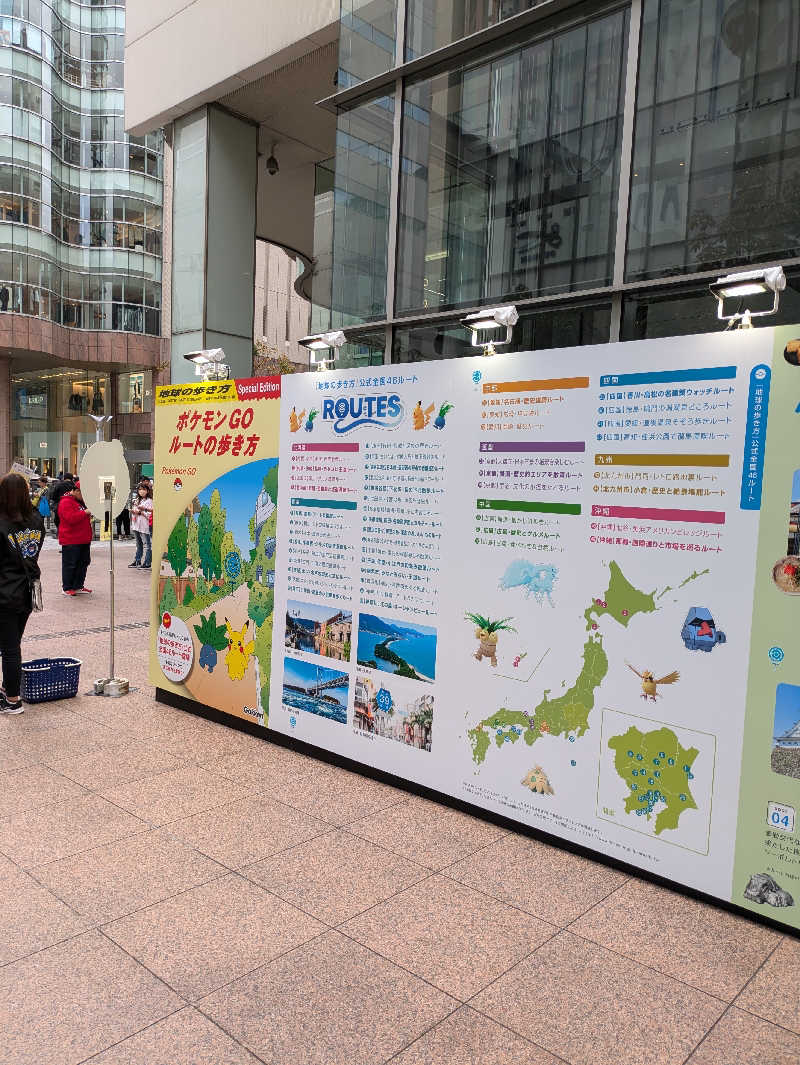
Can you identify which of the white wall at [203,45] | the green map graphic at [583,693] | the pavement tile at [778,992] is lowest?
the pavement tile at [778,992]

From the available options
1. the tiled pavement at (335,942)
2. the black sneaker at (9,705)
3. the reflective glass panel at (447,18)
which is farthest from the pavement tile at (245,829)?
the reflective glass panel at (447,18)

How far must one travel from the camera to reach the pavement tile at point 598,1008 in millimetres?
2652

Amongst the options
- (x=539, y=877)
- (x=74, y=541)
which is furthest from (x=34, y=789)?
(x=74, y=541)

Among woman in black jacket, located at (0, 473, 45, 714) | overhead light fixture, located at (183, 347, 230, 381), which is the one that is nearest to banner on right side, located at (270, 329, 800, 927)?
overhead light fixture, located at (183, 347, 230, 381)

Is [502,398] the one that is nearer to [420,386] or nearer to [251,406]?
[420,386]

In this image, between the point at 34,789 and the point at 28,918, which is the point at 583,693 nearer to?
the point at 28,918

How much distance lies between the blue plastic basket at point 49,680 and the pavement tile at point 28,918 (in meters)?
2.86

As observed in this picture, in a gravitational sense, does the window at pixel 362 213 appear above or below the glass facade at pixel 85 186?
below

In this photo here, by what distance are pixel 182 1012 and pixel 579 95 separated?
6.11m

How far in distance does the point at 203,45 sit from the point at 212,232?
208cm

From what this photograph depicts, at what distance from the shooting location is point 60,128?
36.5 meters

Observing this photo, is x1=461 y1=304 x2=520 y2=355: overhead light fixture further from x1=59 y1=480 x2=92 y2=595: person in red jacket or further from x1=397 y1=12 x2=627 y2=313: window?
x1=59 y1=480 x2=92 y2=595: person in red jacket

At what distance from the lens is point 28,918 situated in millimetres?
3334

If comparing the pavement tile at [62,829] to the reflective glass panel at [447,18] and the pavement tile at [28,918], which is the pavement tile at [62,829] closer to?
the pavement tile at [28,918]
